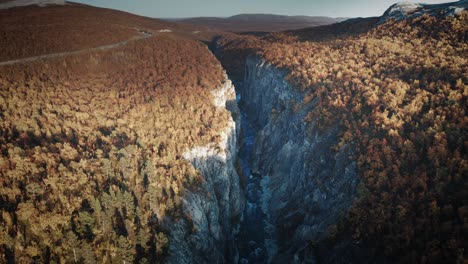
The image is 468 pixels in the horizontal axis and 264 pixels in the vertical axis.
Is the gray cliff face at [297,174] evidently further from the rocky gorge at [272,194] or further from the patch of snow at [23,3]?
the patch of snow at [23,3]

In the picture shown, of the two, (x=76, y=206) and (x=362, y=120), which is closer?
(x=76, y=206)

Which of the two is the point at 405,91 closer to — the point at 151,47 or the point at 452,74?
the point at 452,74

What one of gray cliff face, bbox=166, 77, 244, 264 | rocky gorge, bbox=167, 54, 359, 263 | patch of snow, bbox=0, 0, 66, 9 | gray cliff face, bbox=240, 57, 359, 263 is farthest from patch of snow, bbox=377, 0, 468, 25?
patch of snow, bbox=0, 0, 66, 9

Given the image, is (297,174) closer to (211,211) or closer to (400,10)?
(211,211)

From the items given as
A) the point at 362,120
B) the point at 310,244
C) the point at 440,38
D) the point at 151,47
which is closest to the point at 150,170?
the point at 310,244

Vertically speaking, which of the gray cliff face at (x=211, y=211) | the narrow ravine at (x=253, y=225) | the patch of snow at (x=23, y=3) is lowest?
the narrow ravine at (x=253, y=225)

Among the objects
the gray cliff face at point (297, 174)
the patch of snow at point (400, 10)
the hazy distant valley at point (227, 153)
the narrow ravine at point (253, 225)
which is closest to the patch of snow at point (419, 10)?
the patch of snow at point (400, 10)

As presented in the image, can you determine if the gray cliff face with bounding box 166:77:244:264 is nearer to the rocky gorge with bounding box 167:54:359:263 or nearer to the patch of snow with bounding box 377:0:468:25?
the rocky gorge with bounding box 167:54:359:263
